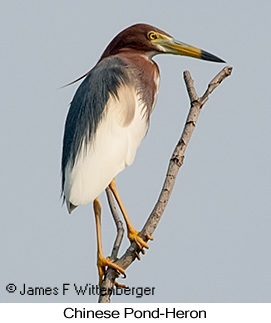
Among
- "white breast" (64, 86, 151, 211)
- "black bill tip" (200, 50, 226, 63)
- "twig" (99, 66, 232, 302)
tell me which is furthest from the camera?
"black bill tip" (200, 50, 226, 63)

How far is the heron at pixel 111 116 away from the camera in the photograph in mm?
4516

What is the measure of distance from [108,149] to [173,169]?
68cm

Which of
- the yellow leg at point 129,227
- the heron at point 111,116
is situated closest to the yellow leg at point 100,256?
the heron at point 111,116

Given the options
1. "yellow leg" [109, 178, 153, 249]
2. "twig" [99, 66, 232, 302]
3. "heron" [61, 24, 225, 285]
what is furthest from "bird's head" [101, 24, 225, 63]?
"yellow leg" [109, 178, 153, 249]

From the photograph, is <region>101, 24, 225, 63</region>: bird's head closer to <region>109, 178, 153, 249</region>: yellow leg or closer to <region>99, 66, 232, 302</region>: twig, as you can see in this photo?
<region>99, 66, 232, 302</region>: twig

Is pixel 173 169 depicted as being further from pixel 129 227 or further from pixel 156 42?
pixel 156 42

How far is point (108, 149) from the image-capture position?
463 cm

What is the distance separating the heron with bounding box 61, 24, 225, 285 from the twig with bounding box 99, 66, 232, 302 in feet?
0.58

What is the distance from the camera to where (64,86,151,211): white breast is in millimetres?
4480

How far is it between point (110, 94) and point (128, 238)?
2.96 feet

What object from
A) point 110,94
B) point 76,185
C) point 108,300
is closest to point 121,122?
point 110,94

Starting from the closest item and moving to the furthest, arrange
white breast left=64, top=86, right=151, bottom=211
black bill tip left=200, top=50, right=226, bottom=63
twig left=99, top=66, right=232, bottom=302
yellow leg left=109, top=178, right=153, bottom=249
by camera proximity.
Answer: twig left=99, top=66, right=232, bottom=302, yellow leg left=109, top=178, right=153, bottom=249, white breast left=64, top=86, right=151, bottom=211, black bill tip left=200, top=50, right=226, bottom=63

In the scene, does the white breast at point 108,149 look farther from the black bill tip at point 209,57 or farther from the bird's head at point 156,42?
the black bill tip at point 209,57

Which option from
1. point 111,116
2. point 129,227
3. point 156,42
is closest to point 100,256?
point 129,227
